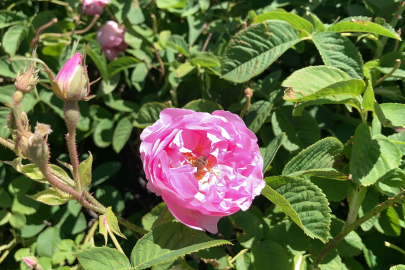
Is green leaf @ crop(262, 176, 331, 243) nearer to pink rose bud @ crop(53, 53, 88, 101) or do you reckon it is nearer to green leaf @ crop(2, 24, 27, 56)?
pink rose bud @ crop(53, 53, 88, 101)

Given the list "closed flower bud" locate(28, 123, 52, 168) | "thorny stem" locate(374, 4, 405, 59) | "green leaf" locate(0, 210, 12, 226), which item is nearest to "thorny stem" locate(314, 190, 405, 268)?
"thorny stem" locate(374, 4, 405, 59)

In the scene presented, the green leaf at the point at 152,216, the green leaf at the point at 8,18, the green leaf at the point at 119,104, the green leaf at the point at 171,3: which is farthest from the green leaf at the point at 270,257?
the green leaf at the point at 8,18

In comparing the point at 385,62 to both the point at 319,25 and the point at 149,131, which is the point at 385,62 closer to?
the point at 319,25

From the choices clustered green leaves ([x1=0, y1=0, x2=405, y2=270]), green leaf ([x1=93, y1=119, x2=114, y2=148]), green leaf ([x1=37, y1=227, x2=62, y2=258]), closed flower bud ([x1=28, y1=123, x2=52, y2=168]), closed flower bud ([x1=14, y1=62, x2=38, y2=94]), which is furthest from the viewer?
green leaf ([x1=93, y1=119, x2=114, y2=148])

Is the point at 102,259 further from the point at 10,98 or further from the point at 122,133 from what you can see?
the point at 10,98

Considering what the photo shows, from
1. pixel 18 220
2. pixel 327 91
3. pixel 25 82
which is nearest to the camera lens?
pixel 25 82

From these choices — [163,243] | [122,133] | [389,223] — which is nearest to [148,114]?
[122,133]

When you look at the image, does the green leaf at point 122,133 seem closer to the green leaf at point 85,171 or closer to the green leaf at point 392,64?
the green leaf at point 85,171
